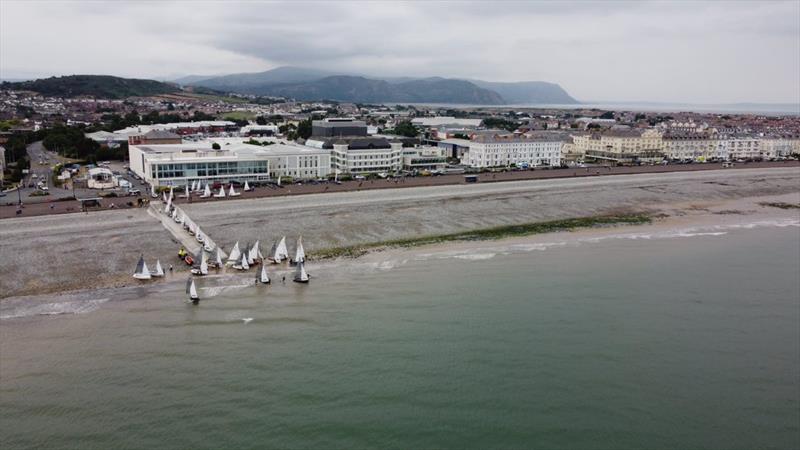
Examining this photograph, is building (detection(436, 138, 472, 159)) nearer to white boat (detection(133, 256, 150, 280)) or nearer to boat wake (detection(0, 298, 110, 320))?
white boat (detection(133, 256, 150, 280))

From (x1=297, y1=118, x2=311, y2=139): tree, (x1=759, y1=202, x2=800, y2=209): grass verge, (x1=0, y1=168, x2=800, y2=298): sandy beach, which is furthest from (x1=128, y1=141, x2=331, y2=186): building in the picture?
(x1=759, y1=202, x2=800, y2=209): grass verge

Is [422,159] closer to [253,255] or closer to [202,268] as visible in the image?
[253,255]

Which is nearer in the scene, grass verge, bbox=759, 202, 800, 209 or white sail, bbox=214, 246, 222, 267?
white sail, bbox=214, 246, 222, 267

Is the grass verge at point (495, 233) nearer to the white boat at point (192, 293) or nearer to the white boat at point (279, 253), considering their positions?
the white boat at point (279, 253)

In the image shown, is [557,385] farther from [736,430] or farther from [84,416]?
[84,416]

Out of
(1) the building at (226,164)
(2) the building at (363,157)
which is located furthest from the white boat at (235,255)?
(2) the building at (363,157)

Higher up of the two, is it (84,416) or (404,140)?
(404,140)

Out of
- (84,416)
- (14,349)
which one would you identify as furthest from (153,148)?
(84,416)
